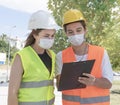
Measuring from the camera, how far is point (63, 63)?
341cm

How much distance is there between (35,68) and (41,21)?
0.42 meters

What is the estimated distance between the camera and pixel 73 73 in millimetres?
3352

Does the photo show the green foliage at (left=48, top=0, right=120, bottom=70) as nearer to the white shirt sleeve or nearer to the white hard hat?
the white shirt sleeve

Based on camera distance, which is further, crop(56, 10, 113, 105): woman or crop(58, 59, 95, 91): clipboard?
crop(56, 10, 113, 105): woman

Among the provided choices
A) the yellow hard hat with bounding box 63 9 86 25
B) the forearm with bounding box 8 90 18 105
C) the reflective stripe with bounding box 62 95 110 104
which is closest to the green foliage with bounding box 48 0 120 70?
the yellow hard hat with bounding box 63 9 86 25

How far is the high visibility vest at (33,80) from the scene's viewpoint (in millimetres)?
3156

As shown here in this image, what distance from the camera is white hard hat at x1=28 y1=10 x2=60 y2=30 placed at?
3213 millimetres

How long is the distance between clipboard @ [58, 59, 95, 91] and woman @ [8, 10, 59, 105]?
4.9 inches

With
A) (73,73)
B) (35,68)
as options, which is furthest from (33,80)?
(73,73)

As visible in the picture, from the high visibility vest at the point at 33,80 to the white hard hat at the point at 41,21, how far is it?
0.71 feet

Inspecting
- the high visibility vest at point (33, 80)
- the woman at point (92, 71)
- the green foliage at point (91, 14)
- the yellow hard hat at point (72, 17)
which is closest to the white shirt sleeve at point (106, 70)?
the woman at point (92, 71)

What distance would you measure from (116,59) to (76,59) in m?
14.6

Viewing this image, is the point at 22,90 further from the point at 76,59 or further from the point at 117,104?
the point at 117,104

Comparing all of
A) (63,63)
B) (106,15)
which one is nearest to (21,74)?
(63,63)
